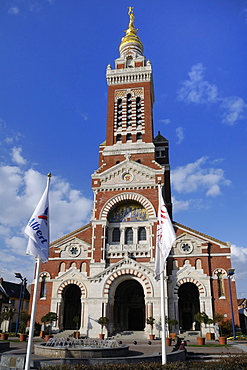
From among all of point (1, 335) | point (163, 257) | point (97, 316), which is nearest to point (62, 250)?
point (97, 316)

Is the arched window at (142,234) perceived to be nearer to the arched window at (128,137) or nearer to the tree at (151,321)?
the tree at (151,321)

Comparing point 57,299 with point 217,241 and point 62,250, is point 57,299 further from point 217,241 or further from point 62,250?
point 217,241

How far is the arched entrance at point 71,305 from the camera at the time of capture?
Answer: 1510 inches

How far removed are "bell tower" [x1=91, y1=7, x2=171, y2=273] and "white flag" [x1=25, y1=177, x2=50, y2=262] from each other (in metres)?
21.9

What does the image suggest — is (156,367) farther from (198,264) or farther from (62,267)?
(62,267)

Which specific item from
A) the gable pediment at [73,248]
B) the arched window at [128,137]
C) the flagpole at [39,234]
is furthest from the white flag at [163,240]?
the arched window at [128,137]

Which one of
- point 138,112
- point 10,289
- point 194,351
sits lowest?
point 194,351

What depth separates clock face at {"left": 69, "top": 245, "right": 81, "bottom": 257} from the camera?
3834cm

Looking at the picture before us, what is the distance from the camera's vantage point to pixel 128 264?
34.7 metres

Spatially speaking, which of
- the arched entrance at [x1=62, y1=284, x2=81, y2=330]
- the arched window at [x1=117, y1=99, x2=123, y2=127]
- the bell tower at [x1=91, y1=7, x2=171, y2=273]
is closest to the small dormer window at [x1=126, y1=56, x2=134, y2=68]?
the bell tower at [x1=91, y1=7, x2=171, y2=273]

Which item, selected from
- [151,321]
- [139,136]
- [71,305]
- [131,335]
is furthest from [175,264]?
[139,136]

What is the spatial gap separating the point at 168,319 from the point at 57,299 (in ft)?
42.1

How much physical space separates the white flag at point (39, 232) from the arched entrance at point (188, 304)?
27.3 metres

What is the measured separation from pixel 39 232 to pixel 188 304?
30037 millimetres
